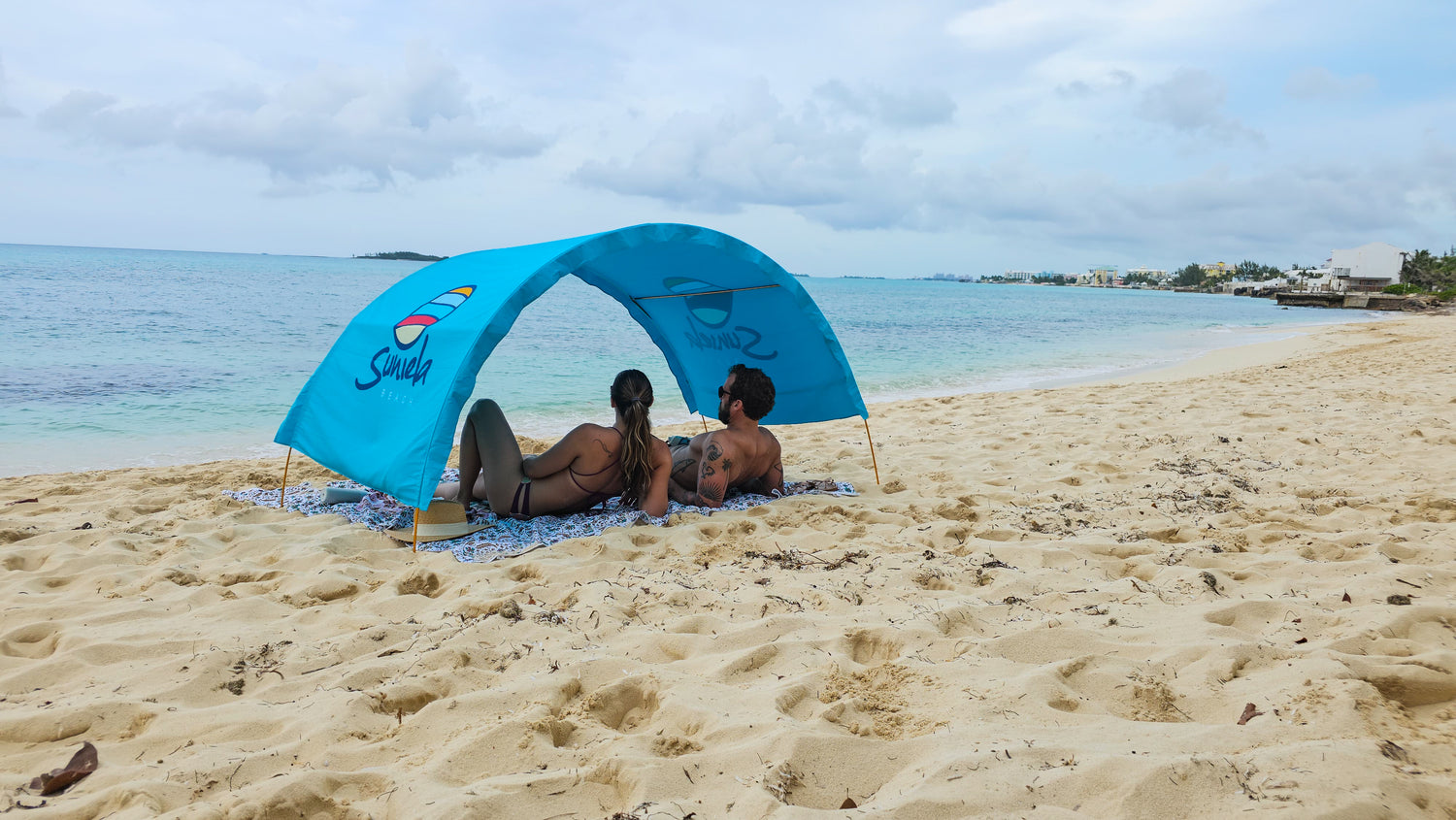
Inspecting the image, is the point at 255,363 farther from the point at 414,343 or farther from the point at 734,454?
the point at 734,454

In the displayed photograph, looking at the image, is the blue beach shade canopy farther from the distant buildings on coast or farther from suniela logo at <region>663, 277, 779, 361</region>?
the distant buildings on coast

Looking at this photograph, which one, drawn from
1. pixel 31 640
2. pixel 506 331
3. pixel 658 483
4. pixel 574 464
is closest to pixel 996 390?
pixel 658 483

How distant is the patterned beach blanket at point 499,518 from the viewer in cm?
426

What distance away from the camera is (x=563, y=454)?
4742 millimetres

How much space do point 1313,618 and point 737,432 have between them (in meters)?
3.15

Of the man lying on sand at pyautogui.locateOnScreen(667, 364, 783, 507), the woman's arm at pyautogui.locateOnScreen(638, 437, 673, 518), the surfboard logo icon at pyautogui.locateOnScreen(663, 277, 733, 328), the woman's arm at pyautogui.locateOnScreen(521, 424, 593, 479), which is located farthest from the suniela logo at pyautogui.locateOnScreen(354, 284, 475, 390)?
the surfboard logo icon at pyautogui.locateOnScreen(663, 277, 733, 328)

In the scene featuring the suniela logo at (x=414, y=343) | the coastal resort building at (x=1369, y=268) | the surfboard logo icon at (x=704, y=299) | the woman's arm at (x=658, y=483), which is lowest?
the woman's arm at (x=658, y=483)

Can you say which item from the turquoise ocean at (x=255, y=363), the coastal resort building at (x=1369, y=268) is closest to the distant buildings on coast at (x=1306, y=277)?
the coastal resort building at (x=1369, y=268)

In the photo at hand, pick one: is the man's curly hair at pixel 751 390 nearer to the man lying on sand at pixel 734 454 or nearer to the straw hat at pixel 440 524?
the man lying on sand at pixel 734 454

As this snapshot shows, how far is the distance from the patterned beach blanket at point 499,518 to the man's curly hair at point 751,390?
0.65m

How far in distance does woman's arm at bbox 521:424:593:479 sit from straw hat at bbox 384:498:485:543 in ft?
1.72

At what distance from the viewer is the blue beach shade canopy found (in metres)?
4.16

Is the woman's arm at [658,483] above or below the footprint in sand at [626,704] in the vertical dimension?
above

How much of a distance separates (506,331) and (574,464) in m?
1.02
